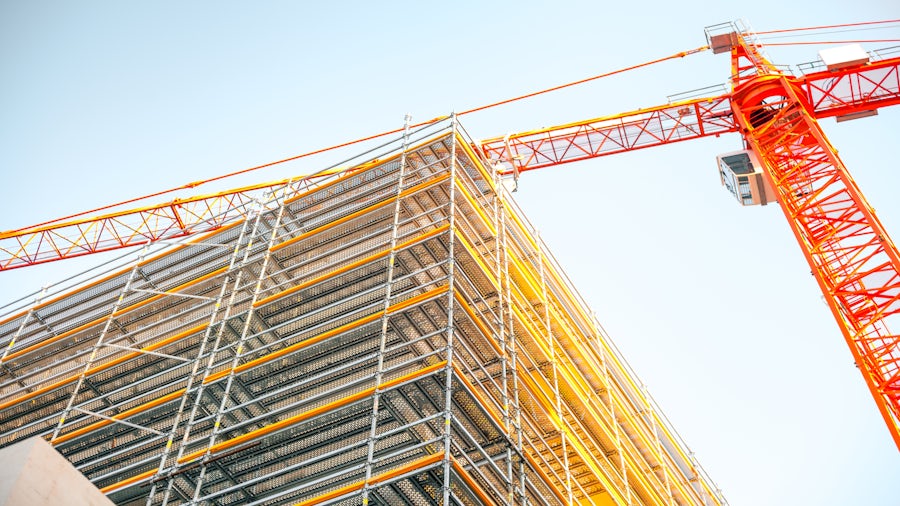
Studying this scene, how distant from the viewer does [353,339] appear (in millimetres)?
14648

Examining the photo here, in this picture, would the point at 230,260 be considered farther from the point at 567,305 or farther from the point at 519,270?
the point at 567,305

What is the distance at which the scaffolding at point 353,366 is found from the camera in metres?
13.1

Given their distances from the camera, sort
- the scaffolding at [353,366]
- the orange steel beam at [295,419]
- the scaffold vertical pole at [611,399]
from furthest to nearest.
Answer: the scaffold vertical pole at [611,399]
the scaffolding at [353,366]
the orange steel beam at [295,419]

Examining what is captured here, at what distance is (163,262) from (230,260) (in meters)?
1.80

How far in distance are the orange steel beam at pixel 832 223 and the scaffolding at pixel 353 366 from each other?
9.98 metres

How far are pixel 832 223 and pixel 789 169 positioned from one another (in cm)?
311

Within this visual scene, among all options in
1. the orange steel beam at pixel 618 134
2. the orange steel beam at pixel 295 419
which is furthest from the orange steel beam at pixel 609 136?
the orange steel beam at pixel 295 419

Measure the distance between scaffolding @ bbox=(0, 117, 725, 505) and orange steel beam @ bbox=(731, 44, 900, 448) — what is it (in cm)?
998

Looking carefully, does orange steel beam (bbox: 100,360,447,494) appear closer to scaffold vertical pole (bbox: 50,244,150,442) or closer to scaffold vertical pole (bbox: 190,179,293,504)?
scaffold vertical pole (bbox: 190,179,293,504)

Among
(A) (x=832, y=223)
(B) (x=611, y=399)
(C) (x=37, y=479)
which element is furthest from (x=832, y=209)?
(C) (x=37, y=479)

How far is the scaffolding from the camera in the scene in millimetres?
13094

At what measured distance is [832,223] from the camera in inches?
1267

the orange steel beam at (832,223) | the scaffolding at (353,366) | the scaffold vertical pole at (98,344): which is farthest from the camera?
the orange steel beam at (832,223)

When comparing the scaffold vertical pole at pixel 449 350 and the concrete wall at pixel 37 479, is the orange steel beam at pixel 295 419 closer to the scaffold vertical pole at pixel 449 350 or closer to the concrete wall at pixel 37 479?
the scaffold vertical pole at pixel 449 350
